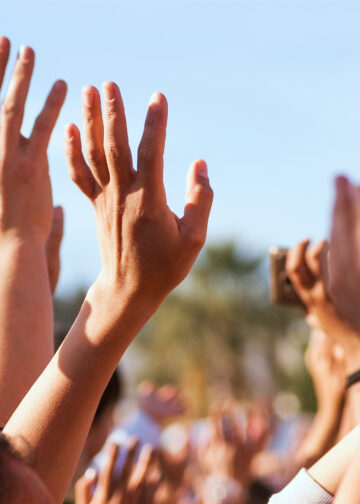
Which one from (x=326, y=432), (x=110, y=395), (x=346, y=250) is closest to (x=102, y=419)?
(x=110, y=395)

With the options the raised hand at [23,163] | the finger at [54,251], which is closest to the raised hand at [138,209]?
the raised hand at [23,163]

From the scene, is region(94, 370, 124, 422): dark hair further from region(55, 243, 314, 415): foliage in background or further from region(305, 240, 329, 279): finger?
region(55, 243, 314, 415): foliage in background

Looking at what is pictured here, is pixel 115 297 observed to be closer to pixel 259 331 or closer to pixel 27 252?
pixel 27 252

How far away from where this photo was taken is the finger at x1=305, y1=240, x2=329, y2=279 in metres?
2.44

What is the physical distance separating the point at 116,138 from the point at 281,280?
1508 mm

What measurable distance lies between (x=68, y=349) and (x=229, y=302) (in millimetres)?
27686

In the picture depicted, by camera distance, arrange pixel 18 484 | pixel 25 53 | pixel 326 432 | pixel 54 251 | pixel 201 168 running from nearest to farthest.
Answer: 1. pixel 18 484
2. pixel 201 168
3. pixel 25 53
4. pixel 54 251
5. pixel 326 432

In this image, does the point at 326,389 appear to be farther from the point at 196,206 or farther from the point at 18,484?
the point at 18,484

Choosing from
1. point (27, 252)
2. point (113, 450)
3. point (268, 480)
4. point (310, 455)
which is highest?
point (27, 252)

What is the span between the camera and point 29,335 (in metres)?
1.80

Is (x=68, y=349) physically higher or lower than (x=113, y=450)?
higher

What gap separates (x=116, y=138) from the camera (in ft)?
4.85

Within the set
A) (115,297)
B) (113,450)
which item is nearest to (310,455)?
(113,450)

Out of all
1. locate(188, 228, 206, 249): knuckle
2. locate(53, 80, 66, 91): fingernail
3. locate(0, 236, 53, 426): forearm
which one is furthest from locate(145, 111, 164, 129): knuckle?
locate(53, 80, 66, 91): fingernail
